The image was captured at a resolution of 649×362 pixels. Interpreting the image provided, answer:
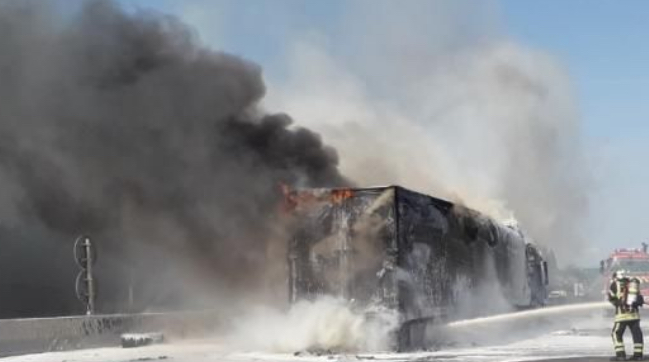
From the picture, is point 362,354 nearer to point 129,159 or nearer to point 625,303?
point 625,303

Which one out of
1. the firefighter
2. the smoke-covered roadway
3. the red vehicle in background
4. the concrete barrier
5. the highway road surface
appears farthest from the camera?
the red vehicle in background

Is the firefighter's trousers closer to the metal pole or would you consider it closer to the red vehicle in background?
the metal pole

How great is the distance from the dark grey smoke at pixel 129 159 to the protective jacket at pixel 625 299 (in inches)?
280

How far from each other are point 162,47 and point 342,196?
7373mm

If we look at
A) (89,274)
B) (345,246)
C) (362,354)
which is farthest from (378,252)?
(89,274)

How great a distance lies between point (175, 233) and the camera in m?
20.6

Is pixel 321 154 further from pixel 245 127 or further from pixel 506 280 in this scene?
pixel 506 280

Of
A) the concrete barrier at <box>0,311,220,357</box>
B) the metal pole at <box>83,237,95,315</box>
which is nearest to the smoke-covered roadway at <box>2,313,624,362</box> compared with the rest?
the concrete barrier at <box>0,311,220,357</box>

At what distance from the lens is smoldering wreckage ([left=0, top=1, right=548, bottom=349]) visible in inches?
742

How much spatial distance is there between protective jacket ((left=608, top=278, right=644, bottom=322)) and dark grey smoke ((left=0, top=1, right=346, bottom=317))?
23.3ft

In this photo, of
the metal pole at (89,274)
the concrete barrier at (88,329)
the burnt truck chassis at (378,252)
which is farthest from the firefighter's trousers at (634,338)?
the metal pole at (89,274)

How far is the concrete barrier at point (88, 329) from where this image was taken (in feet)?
54.1

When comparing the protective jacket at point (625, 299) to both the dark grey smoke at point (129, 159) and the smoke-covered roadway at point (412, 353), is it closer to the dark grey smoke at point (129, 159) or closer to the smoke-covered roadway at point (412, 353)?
the smoke-covered roadway at point (412, 353)

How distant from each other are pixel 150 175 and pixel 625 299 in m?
10.5
